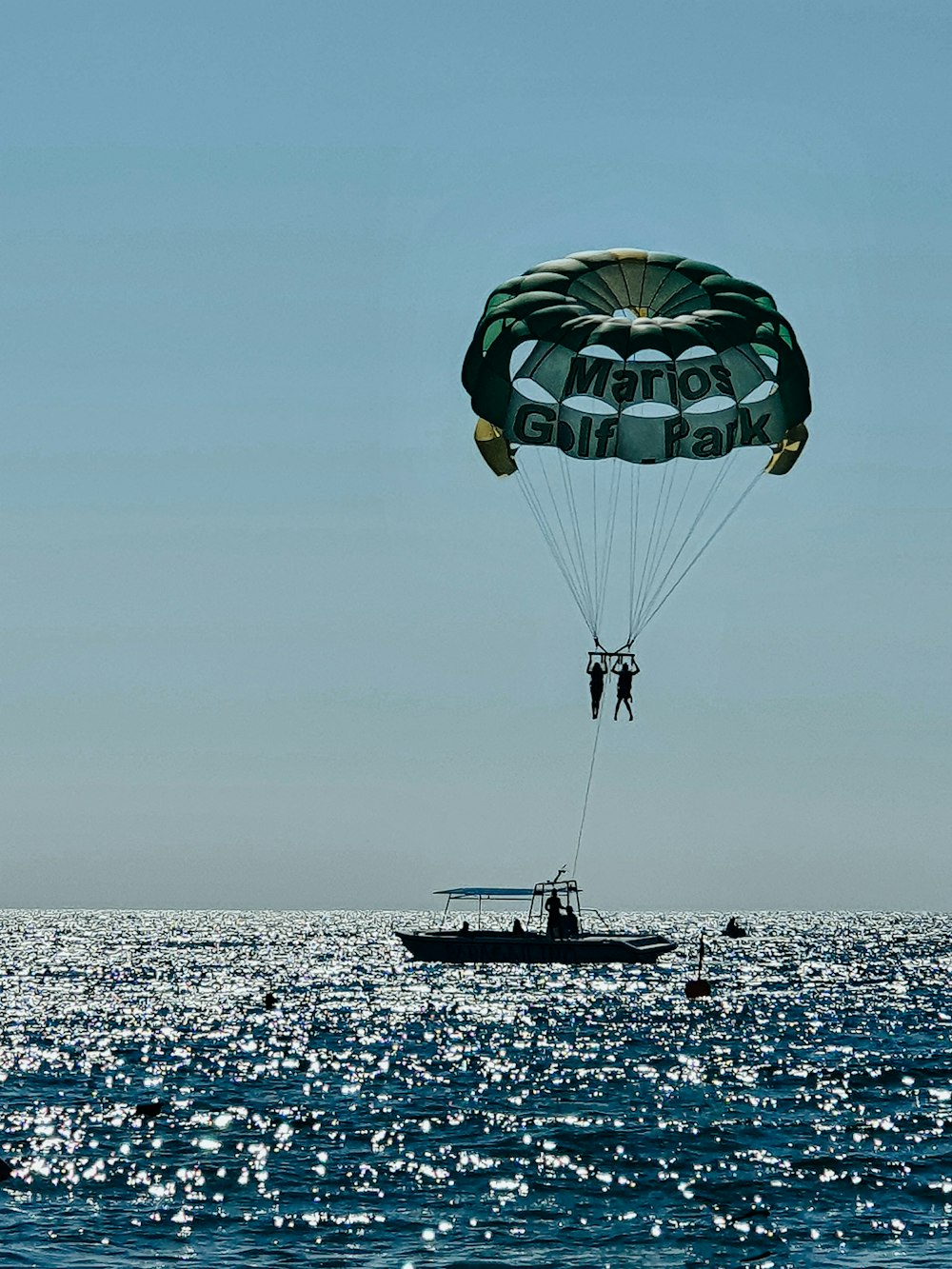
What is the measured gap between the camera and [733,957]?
16200 cm

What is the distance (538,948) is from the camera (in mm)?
88500

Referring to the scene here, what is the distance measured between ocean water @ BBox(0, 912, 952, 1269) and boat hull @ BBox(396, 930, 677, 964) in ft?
8.83

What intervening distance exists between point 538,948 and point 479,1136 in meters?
46.5

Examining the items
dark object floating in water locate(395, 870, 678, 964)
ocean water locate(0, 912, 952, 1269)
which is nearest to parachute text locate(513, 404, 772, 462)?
ocean water locate(0, 912, 952, 1269)

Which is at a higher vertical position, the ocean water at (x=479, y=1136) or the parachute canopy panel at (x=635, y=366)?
the parachute canopy panel at (x=635, y=366)

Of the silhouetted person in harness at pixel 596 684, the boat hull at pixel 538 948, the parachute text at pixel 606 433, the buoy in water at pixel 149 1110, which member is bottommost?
the buoy in water at pixel 149 1110

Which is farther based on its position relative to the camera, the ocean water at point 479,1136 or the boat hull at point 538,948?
the boat hull at point 538,948

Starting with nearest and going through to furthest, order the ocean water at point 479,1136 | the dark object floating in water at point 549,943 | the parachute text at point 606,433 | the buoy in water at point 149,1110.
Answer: the ocean water at point 479,1136, the parachute text at point 606,433, the buoy in water at point 149,1110, the dark object floating in water at point 549,943

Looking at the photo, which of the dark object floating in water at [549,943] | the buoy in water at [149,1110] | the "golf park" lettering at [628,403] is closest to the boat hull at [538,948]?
the dark object floating in water at [549,943]

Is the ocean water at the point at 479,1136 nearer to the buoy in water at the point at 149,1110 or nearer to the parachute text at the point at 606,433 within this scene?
the buoy in water at the point at 149,1110

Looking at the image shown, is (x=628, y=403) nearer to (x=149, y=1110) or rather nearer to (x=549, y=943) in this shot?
(x=149, y=1110)

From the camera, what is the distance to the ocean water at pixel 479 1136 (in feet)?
101

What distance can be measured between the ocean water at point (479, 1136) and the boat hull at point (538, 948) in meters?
2.69

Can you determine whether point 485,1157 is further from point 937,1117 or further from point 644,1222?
point 937,1117
